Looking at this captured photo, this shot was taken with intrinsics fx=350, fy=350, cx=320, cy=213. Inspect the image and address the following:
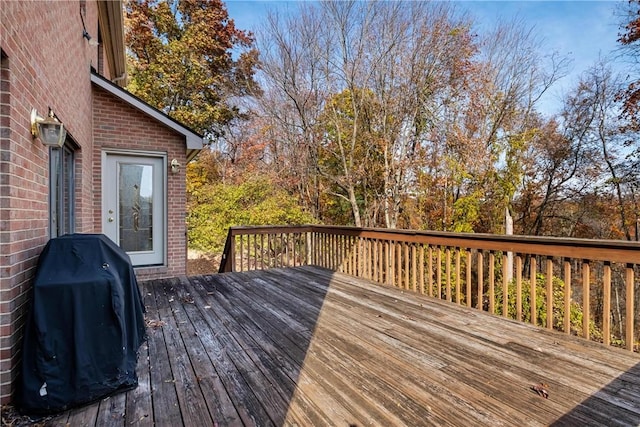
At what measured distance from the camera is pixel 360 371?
7.59 feet

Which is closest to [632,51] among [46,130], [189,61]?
[46,130]

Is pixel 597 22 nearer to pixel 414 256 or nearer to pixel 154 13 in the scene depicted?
pixel 414 256

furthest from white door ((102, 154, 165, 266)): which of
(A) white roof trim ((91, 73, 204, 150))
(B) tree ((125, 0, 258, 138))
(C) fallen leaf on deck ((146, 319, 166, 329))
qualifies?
(B) tree ((125, 0, 258, 138))

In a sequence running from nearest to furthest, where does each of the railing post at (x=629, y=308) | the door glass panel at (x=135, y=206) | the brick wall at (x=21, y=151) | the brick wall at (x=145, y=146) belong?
the brick wall at (x=21, y=151) < the railing post at (x=629, y=308) < the brick wall at (x=145, y=146) < the door glass panel at (x=135, y=206)

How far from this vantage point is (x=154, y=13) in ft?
44.7

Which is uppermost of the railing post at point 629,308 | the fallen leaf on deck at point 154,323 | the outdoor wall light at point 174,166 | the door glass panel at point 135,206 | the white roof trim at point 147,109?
the white roof trim at point 147,109

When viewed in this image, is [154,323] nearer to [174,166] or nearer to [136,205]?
[136,205]

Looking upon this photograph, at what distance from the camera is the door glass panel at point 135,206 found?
18.3ft

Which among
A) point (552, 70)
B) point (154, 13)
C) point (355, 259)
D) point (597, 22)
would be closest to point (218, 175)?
point (154, 13)

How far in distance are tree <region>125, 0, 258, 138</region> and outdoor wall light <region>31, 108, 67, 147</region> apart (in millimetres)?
11450

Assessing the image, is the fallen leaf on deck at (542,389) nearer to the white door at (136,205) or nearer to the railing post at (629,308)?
the railing post at (629,308)

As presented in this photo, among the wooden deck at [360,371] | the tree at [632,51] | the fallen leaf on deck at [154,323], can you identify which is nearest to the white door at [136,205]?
the wooden deck at [360,371]

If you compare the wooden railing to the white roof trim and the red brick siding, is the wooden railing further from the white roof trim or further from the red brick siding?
the red brick siding

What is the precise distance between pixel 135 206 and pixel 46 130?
12.0 feet
